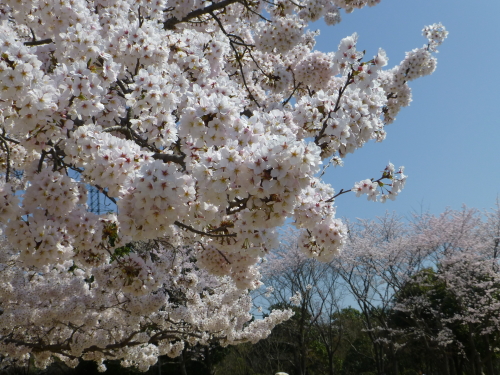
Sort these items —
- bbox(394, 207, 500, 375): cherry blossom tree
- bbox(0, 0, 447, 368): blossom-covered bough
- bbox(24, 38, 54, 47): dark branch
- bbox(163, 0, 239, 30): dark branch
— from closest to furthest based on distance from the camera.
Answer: bbox(0, 0, 447, 368): blossom-covered bough < bbox(24, 38, 54, 47): dark branch < bbox(163, 0, 239, 30): dark branch < bbox(394, 207, 500, 375): cherry blossom tree

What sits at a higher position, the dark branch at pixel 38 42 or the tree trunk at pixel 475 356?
the dark branch at pixel 38 42

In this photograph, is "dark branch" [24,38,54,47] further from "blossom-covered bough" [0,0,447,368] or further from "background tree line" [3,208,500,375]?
"background tree line" [3,208,500,375]

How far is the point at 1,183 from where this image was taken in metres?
3.13

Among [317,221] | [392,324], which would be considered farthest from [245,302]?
[392,324]

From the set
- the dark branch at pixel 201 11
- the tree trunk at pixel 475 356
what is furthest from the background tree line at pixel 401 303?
the dark branch at pixel 201 11

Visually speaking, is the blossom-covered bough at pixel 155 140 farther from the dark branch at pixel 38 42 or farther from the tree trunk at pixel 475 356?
the tree trunk at pixel 475 356

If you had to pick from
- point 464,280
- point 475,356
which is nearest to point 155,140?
point 464,280

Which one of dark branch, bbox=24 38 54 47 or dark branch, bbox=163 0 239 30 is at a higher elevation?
dark branch, bbox=163 0 239 30

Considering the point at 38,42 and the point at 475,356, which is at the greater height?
the point at 38,42

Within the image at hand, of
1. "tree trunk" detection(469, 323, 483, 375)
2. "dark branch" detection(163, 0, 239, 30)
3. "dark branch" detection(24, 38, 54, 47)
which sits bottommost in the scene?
"tree trunk" detection(469, 323, 483, 375)

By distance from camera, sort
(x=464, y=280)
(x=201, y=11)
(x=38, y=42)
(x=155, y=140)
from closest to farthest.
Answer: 1. (x=155, y=140)
2. (x=38, y=42)
3. (x=201, y=11)
4. (x=464, y=280)

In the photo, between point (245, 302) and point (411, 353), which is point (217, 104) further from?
point (411, 353)

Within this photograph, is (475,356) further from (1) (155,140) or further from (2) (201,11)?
(1) (155,140)

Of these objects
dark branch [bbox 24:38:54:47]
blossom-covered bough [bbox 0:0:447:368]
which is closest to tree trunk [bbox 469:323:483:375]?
blossom-covered bough [bbox 0:0:447:368]
